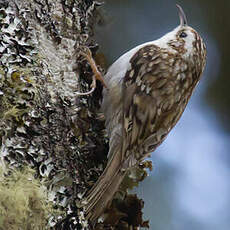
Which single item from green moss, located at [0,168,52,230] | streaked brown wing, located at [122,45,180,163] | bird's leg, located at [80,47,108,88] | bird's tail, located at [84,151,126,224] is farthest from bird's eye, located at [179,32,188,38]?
green moss, located at [0,168,52,230]

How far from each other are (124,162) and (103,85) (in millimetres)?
303

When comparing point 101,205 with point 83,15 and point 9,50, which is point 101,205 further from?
point 83,15

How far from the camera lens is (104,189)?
1.41 meters

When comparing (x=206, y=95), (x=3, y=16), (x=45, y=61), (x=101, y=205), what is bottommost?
(x=206, y=95)

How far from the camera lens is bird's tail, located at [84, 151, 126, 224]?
4.50 ft

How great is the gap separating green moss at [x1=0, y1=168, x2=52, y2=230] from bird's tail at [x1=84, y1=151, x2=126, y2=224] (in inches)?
6.6

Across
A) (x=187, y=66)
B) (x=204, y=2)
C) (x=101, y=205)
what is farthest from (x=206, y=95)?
(x=101, y=205)

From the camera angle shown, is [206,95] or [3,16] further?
[206,95]

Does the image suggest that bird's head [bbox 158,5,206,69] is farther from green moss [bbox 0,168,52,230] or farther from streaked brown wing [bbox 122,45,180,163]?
green moss [bbox 0,168,52,230]

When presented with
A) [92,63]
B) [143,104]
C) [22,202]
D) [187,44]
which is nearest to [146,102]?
[143,104]

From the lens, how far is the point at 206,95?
2.62 metres

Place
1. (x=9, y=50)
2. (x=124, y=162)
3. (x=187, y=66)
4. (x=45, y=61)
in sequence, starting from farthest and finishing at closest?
1. (x=187, y=66)
2. (x=124, y=162)
3. (x=45, y=61)
4. (x=9, y=50)

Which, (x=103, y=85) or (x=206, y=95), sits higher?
(x=103, y=85)

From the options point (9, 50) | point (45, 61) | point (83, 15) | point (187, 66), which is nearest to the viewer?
point (9, 50)
